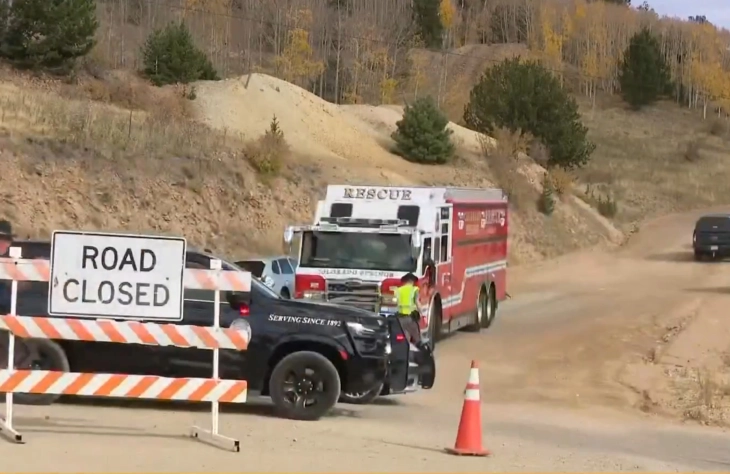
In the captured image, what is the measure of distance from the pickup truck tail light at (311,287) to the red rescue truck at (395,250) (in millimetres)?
17

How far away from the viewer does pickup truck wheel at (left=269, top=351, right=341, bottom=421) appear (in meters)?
11.9

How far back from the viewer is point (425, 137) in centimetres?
5341

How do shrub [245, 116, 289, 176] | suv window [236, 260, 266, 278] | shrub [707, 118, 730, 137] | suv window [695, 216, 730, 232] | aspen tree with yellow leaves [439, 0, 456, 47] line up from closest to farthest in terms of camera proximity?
1. suv window [236, 260, 266, 278]
2. shrub [245, 116, 289, 176]
3. suv window [695, 216, 730, 232]
4. shrub [707, 118, 730, 137]
5. aspen tree with yellow leaves [439, 0, 456, 47]

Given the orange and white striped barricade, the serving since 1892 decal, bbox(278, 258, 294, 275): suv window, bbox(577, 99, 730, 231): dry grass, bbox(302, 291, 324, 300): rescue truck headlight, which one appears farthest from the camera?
bbox(577, 99, 730, 231): dry grass

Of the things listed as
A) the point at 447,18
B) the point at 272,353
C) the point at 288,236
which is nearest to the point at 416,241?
the point at 288,236

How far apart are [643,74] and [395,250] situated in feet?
328

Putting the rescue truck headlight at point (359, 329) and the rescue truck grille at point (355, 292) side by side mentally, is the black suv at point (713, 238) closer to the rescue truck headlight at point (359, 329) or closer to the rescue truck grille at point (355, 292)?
the rescue truck grille at point (355, 292)

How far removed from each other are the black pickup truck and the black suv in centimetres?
3579

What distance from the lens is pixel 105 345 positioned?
40.1 feet

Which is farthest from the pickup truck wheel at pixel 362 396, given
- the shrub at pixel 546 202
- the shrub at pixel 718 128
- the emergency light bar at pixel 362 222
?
the shrub at pixel 718 128

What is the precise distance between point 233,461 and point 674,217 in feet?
206

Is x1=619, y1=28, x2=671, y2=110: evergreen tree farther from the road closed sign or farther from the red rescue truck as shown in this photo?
the road closed sign

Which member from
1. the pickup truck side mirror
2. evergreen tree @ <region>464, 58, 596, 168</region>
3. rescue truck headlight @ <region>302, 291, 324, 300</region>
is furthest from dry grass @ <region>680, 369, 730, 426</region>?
evergreen tree @ <region>464, 58, 596, 168</region>

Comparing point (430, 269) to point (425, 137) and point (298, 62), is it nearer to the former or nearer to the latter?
point (425, 137)
